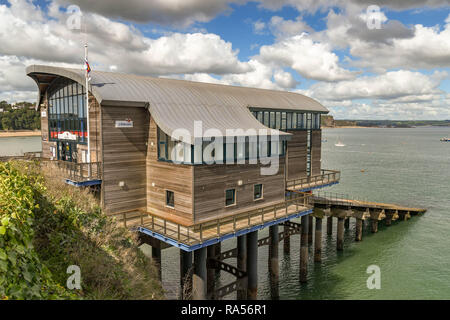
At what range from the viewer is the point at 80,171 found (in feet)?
66.0

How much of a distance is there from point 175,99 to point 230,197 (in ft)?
25.5

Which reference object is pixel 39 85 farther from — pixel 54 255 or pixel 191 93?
pixel 54 255

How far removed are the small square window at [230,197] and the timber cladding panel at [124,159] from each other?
5.56 meters

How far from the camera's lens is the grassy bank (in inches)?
259

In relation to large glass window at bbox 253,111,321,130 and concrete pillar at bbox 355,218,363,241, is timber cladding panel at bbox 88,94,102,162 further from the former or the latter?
concrete pillar at bbox 355,218,363,241

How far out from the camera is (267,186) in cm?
2400

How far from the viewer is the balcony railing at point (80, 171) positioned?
2022 centimetres

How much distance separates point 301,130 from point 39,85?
23142mm

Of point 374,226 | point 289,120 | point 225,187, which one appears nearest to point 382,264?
point 374,226

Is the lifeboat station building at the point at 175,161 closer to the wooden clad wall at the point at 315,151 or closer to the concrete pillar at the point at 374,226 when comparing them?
the wooden clad wall at the point at 315,151

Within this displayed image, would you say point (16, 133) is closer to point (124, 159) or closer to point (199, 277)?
point (124, 159)

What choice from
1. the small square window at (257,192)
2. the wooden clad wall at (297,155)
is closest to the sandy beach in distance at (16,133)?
the wooden clad wall at (297,155)

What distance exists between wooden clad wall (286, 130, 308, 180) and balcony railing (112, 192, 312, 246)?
321 inches

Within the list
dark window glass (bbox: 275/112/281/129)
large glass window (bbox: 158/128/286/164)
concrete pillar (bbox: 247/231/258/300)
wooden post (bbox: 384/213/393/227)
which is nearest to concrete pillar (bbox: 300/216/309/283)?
concrete pillar (bbox: 247/231/258/300)
